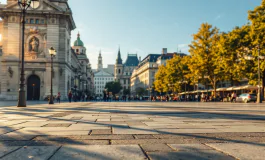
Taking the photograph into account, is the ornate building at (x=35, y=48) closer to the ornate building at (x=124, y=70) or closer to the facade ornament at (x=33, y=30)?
the facade ornament at (x=33, y=30)

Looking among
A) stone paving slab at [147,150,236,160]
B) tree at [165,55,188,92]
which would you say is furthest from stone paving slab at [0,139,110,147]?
tree at [165,55,188,92]

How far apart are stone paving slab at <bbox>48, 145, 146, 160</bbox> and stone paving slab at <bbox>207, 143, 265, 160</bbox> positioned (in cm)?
117

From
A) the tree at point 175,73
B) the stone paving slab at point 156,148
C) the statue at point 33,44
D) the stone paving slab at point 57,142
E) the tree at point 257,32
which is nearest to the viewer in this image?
the stone paving slab at point 156,148

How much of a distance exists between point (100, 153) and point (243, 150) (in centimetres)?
194

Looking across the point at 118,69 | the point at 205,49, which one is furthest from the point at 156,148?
the point at 118,69

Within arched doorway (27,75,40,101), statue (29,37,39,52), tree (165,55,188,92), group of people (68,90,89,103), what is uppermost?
statue (29,37,39,52)

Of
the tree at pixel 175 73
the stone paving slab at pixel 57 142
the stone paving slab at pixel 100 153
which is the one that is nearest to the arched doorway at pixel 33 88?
the tree at pixel 175 73

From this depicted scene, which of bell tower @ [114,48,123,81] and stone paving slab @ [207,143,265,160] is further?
bell tower @ [114,48,123,81]

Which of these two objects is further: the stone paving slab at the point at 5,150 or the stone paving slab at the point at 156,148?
the stone paving slab at the point at 156,148

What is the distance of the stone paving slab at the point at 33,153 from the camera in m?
2.92

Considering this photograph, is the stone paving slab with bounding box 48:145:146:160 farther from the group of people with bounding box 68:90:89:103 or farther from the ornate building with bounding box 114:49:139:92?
the ornate building with bounding box 114:49:139:92

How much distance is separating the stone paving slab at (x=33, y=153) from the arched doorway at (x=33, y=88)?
45.2 m

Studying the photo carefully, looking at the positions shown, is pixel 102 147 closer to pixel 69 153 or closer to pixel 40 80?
pixel 69 153

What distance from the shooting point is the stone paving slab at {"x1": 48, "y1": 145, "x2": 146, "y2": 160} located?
9.64ft
